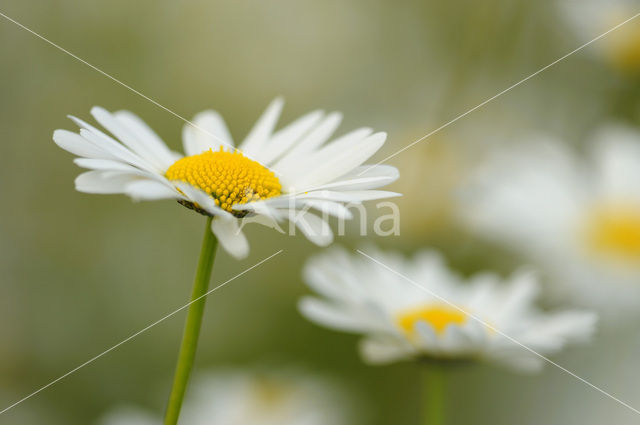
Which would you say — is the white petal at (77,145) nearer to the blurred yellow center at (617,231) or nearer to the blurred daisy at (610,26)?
the blurred yellow center at (617,231)

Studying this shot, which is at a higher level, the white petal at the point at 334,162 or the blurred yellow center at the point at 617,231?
the blurred yellow center at the point at 617,231

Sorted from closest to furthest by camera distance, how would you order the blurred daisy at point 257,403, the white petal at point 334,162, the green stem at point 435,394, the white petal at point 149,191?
the white petal at point 149,191
the white petal at point 334,162
the green stem at point 435,394
the blurred daisy at point 257,403

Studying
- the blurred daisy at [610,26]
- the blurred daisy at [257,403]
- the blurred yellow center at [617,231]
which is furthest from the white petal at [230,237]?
the blurred daisy at [610,26]

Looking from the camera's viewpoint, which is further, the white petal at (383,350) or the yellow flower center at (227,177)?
the white petal at (383,350)

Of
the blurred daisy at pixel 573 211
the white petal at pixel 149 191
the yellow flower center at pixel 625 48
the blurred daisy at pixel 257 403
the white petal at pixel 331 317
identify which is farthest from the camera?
the yellow flower center at pixel 625 48

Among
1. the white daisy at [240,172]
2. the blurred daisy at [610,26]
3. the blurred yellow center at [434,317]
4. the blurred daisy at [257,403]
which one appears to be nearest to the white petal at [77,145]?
the white daisy at [240,172]

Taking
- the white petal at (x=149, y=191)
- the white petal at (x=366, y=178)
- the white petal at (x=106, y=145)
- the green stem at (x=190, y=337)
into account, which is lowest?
the green stem at (x=190, y=337)
